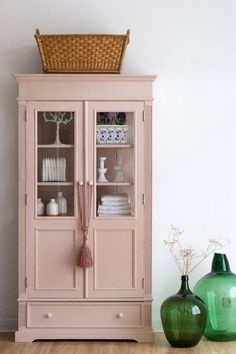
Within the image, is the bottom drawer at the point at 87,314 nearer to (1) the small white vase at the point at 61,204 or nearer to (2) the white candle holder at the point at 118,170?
(1) the small white vase at the point at 61,204

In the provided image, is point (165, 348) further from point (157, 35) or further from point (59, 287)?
point (157, 35)

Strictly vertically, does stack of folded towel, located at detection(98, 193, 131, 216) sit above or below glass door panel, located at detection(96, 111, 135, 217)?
below

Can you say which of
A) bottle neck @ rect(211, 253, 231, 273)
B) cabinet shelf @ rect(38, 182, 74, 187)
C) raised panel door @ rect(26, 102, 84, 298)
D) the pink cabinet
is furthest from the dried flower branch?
cabinet shelf @ rect(38, 182, 74, 187)

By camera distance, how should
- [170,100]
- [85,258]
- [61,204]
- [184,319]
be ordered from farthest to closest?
[170,100]
[61,204]
[85,258]
[184,319]

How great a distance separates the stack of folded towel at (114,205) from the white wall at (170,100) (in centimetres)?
39

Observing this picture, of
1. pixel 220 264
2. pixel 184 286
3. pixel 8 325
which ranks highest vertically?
pixel 220 264

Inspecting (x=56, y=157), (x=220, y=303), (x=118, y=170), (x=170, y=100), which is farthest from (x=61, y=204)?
(x=220, y=303)

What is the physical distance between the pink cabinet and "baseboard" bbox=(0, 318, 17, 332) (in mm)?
342

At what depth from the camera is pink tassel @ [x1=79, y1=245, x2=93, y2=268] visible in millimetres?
4469

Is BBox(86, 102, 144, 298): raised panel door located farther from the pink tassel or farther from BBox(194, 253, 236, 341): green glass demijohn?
BBox(194, 253, 236, 341): green glass demijohn

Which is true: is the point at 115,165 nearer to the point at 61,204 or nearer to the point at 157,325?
the point at 61,204

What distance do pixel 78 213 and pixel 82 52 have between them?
110 cm

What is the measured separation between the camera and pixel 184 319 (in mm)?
4363

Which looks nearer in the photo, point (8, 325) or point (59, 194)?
point (59, 194)
